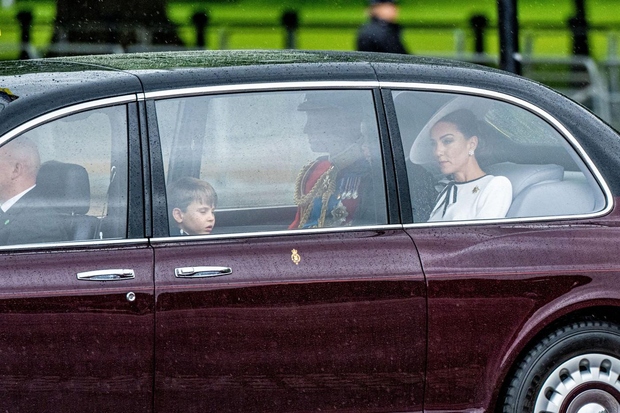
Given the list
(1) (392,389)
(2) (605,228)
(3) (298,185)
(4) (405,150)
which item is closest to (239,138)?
(3) (298,185)

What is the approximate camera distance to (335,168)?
5047 millimetres

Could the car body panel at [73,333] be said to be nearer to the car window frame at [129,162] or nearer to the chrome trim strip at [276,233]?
the car window frame at [129,162]

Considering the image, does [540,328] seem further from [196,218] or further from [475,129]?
[196,218]

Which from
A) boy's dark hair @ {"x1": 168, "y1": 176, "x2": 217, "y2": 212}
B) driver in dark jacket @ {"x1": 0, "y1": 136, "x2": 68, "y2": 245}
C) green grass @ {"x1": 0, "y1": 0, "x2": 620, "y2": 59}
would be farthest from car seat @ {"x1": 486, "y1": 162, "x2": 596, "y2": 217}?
green grass @ {"x1": 0, "y1": 0, "x2": 620, "y2": 59}

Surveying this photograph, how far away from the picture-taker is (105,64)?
5.20 metres

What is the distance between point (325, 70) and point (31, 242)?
126 cm

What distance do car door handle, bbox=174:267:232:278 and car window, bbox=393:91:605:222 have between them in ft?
2.63

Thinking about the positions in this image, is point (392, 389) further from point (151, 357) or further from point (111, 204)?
point (111, 204)

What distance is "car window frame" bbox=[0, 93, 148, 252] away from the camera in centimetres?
471

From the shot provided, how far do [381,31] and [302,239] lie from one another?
6.73 m

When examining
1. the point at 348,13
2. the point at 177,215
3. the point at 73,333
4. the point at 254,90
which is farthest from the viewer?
the point at 348,13

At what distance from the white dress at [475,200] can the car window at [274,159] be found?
0.27m

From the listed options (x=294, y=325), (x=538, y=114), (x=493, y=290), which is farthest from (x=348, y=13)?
(x=294, y=325)

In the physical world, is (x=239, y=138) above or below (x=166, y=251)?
above
